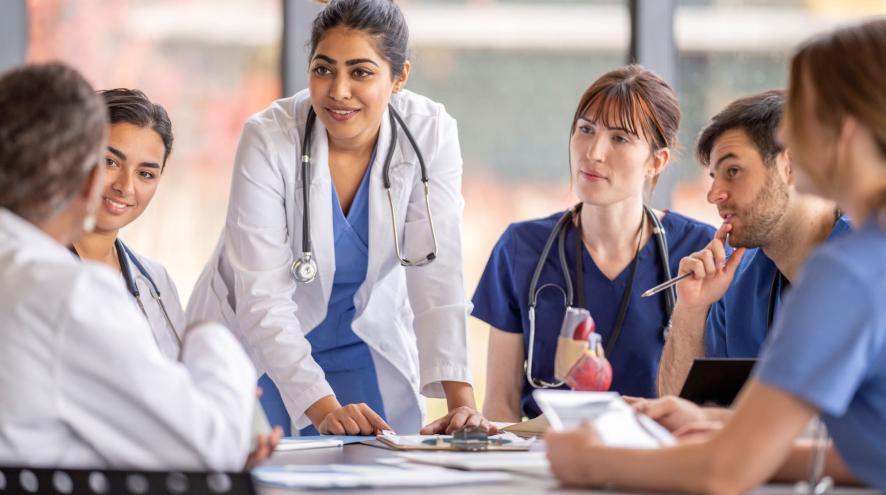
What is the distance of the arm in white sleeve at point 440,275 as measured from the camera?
2.45m

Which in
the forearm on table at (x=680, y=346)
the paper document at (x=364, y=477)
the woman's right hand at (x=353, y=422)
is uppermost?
the paper document at (x=364, y=477)

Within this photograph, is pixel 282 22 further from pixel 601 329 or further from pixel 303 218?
pixel 601 329

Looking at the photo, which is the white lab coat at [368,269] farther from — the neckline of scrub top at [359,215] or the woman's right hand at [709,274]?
A: the woman's right hand at [709,274]

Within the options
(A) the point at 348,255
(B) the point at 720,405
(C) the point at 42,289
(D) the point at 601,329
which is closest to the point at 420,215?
(A) the point at 348,255

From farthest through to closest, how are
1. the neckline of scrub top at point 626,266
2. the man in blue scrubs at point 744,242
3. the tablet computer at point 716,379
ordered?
the neckline of scrub top at point 626,266, the man in blue scrubs at point 744,242, the tablet computer at point 716,379

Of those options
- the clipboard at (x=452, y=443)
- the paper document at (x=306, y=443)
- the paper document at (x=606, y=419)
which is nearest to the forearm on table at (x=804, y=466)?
the paper document at (x=606, y=419)

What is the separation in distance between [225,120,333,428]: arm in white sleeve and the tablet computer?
2.77 ft

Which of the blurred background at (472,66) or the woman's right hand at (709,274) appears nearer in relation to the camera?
the woman's right hand at (709,274)

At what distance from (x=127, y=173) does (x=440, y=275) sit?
0.75 m

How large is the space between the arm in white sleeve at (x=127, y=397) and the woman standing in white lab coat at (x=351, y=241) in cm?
109

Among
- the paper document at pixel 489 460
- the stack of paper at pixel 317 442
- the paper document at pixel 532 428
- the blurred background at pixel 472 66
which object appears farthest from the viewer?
the blurred background at pixel 472 66

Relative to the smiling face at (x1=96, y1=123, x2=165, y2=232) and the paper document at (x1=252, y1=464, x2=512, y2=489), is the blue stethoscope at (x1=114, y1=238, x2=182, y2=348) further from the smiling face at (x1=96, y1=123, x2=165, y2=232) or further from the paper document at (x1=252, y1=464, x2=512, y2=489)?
the paper document at (x1=252, y1=464, x2=512, y2=489)

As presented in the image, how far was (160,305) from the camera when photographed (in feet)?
7.63

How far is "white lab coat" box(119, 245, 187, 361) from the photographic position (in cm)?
227
